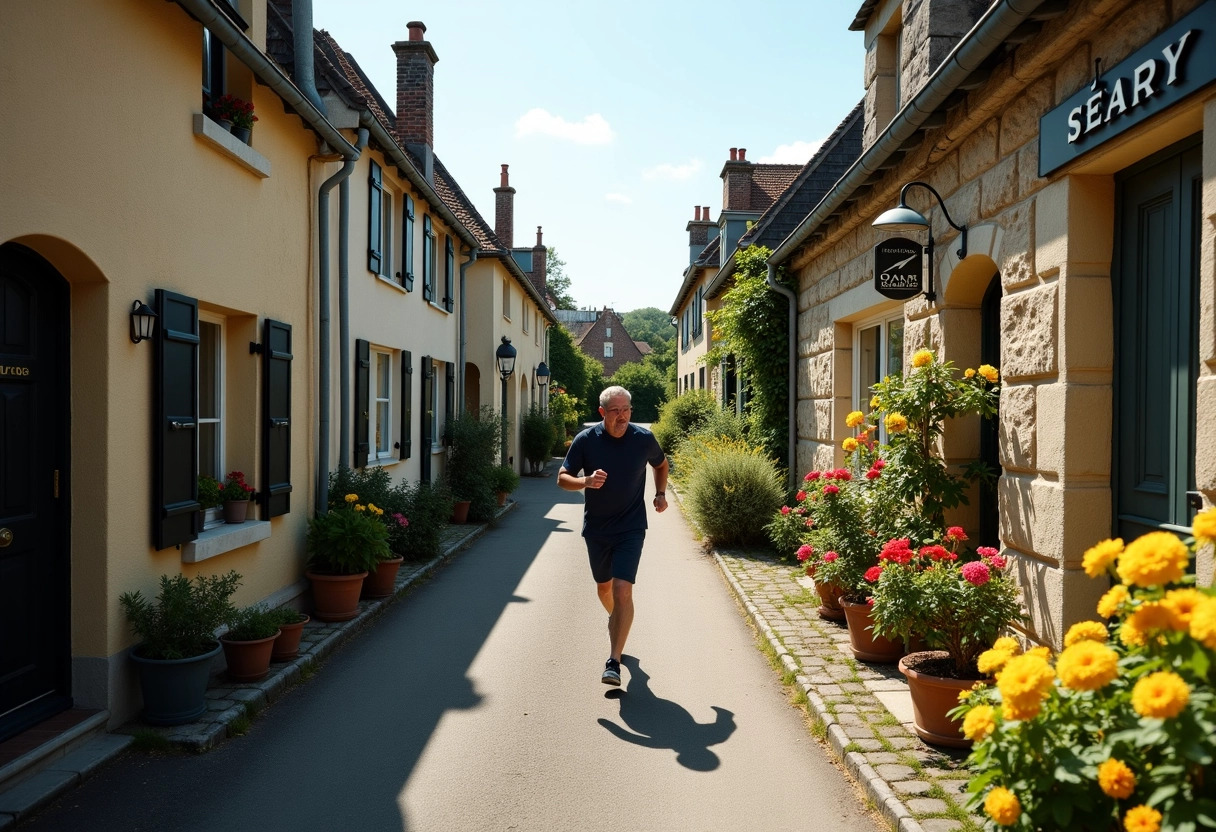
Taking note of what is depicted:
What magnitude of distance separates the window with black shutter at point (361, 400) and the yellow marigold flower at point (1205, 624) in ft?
29.0

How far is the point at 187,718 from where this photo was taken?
5.25m

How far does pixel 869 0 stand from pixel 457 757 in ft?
25.3

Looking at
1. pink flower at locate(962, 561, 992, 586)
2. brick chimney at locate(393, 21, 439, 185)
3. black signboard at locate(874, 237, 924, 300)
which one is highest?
brick chimney at locate(393, 21, 439, 185)

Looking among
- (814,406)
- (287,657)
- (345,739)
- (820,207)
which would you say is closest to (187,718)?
(345,739)

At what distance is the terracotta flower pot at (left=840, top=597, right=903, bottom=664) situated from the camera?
6.36 metres

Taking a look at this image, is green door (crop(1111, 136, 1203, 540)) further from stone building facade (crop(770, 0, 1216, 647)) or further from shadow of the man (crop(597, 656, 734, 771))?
shadow of the man (crop(597, 656, 734, 771))

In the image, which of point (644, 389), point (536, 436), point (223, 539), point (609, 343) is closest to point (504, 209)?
point (536, 436)

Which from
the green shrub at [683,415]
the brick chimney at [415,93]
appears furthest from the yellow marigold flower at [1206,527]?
the green shrub at [683,415]

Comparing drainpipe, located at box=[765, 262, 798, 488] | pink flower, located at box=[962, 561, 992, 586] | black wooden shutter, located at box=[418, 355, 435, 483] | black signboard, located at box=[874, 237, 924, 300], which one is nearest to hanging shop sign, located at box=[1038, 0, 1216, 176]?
black signboard, located at box=[874, 237, 924, 300]

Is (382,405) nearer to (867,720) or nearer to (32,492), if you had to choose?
(32,492)

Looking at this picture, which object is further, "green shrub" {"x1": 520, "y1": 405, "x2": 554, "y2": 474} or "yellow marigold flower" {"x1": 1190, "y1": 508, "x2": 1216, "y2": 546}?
"green shrub" {"x1": 520, "y1": 405, "x2": 554, "y2": 474}

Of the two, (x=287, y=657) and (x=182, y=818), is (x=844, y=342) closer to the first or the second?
(x=287, y=657)

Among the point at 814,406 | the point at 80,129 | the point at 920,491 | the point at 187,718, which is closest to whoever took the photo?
the point at 80,129

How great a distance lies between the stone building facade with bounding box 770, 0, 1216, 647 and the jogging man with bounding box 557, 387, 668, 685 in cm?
218
